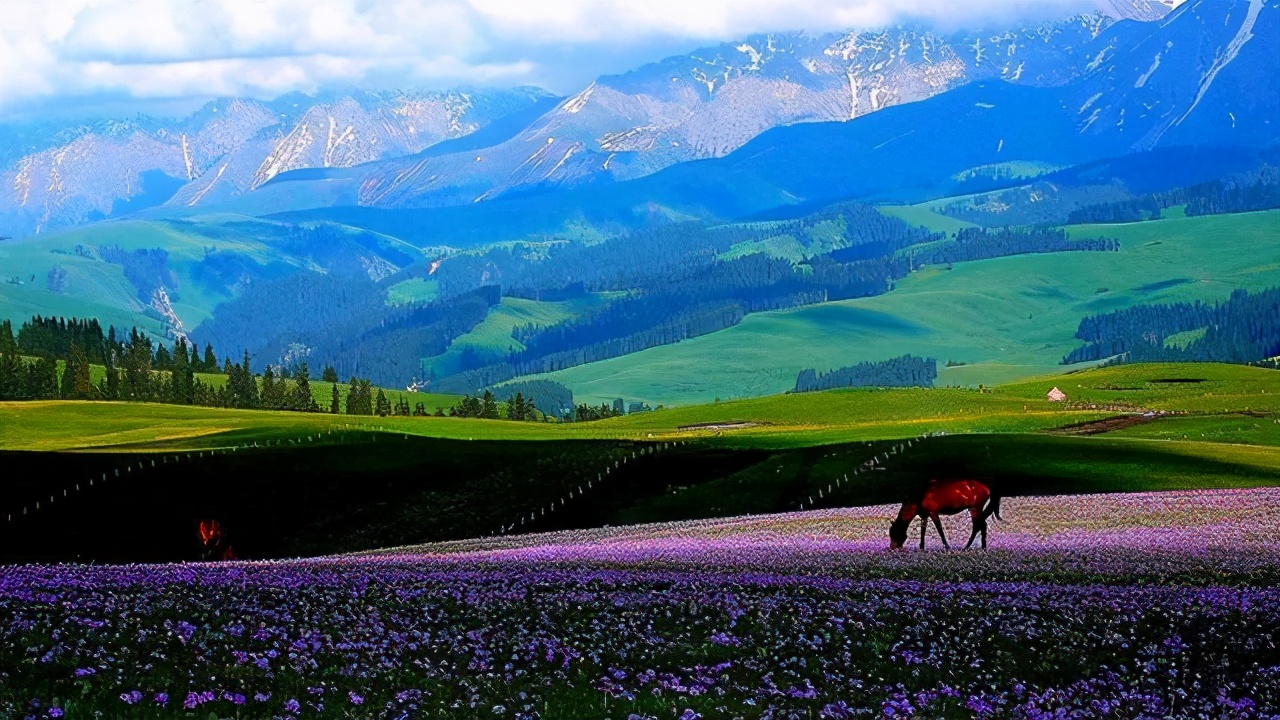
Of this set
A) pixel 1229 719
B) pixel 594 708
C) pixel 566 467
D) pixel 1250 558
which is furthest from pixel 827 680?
pixel 566 467

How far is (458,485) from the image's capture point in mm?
77438

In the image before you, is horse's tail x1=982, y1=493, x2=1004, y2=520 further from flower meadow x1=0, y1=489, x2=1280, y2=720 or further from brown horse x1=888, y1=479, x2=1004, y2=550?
flower meadow x1=0, y1=489, x2=1280, y2=720

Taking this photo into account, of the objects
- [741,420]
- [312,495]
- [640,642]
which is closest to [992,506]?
[640,642]

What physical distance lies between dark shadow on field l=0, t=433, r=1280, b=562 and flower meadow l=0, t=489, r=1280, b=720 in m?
34.3

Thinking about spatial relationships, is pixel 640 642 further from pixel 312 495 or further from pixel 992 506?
pixel 312 495

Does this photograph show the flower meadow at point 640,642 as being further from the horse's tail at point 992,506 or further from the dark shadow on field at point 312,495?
the dark shadow on field at point 312,495

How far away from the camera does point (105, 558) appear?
63156mm

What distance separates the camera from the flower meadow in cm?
1981

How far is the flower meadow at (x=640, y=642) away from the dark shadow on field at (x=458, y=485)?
3430cm

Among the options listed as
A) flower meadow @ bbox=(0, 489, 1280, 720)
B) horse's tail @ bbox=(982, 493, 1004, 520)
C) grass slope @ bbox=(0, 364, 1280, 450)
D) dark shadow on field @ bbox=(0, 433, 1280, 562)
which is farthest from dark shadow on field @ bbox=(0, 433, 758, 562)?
flower meadow @ bbox=(0, 489, 1280, 720)

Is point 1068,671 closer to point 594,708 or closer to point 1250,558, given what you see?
point 594,708

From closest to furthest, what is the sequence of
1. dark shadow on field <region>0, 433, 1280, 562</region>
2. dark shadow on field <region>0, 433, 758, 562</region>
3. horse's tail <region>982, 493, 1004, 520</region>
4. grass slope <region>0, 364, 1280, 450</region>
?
horse's tail <region>982, 493, 1004, 520</region> → dark shadow on field <region>0, 433, 758, 562</region> → dark shadow on field <region>0, 433, 1280, 562</region> → grass slope <region>0, 364, 1280, 450</region>

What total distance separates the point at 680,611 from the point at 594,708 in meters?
6.92

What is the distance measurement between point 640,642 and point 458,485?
5465 cm
